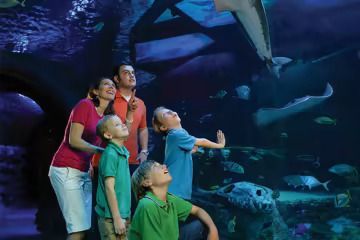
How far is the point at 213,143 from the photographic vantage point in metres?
4.50

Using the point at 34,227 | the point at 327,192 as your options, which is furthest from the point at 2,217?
the point at 327,192

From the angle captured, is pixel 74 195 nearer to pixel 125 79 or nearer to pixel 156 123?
pixel 156 123

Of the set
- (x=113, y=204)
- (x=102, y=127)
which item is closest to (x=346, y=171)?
(x=113, y=204)

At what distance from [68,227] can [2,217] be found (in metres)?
0.81

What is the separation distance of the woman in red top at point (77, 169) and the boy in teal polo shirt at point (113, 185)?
26cm

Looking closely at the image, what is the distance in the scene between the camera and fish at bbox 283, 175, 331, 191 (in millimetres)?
4410

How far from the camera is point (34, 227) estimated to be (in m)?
4.56

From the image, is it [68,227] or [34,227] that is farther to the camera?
[34,227]

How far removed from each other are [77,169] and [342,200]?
2.54 m

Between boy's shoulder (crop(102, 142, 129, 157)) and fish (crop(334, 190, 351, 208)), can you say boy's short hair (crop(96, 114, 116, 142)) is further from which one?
fish (crop(334, 190, 351, 208))

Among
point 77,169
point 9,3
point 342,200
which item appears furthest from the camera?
point 9,3

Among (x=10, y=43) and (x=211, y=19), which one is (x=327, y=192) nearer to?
(x=211, y=19)

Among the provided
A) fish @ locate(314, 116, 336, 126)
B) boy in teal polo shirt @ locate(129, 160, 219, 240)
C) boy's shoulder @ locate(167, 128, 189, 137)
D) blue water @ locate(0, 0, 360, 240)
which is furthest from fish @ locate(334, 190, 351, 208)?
boy in teal polo shirt @ locate(129, 160, 219, 240)

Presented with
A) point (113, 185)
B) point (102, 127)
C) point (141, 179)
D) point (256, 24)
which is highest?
point (256, 24)
